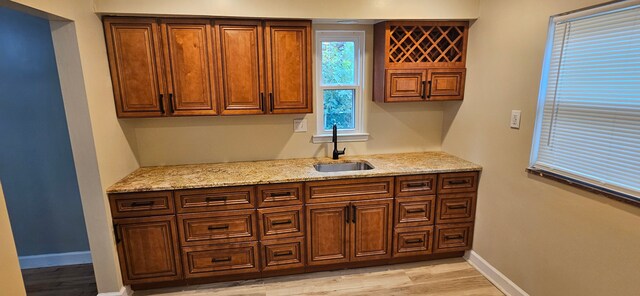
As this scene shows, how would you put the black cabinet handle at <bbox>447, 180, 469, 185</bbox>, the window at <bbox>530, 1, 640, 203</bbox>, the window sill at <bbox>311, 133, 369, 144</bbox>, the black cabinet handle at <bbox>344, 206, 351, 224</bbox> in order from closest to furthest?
1. the window at <bbox>530, 1, 640, 203</bbox>
2. the black cabinet handle at <bbox>344, 206, 351, 224</bbox>
3. the black cabinet handle at <bbox>447, 180, 469, 185</bbox>
4. the window sill at <bbox>311, 133, 369, 144</bbox>

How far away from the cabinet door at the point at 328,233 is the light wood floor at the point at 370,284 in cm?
16

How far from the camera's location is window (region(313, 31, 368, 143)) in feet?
9.17

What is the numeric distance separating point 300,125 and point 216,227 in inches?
43.7

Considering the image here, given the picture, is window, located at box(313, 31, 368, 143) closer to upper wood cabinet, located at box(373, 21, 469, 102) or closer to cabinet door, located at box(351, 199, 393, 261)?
upper wood cabinet, located at box(373, 21, 469, 102)

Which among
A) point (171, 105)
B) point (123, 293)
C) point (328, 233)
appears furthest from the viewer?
point (328, 233)

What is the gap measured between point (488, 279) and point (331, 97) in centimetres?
196

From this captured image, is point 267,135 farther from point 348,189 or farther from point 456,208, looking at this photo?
point 456,208

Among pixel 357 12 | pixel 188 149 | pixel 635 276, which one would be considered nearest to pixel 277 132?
pixel 188 149

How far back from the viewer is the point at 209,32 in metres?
2.30

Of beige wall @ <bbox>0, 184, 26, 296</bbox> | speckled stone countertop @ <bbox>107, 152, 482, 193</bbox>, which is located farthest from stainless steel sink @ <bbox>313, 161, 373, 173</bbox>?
beige wall @ <bbox>0, 184, 26, 296</bbox>

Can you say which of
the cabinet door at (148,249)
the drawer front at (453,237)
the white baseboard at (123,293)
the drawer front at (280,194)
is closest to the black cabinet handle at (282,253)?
the drawer front at (280,194)

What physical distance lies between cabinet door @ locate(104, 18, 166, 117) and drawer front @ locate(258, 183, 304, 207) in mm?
975

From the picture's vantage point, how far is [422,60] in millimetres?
2674

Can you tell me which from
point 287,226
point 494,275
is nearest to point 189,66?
point 287,226
